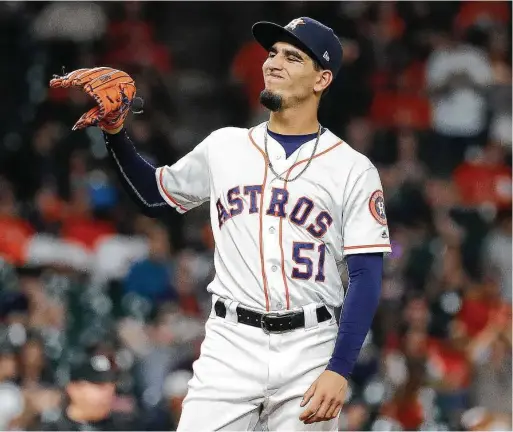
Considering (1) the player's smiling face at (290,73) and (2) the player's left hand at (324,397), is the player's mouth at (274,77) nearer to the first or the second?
(1) the player's smiling face at (290,73)

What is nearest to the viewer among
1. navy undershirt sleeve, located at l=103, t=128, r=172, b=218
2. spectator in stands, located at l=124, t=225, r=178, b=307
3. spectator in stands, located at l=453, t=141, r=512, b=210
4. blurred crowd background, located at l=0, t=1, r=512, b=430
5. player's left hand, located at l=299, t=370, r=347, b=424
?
player's left hand, located at l=299, t=370, r=347, b=424

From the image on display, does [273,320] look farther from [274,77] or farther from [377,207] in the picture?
[274,77]

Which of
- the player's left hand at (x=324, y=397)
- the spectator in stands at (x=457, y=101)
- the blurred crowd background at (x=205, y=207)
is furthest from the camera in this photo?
the spectator in stands at (x=457, y=101)

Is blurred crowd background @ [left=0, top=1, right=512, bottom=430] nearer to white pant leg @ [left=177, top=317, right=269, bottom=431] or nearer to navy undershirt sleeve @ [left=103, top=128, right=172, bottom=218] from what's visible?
navy undershirt sleeve @ [left=103, top=128, right=172, bottom=218]

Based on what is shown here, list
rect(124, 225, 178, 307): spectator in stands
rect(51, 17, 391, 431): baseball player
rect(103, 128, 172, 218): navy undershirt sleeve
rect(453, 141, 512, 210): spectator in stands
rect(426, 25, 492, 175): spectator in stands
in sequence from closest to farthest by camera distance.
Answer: rect(51, 17, 391, 431): baseball player, rect(103, 128, 172, 218): navy undershirt sleeve, rect(124, 225, 178, 307): spectator in stands, rect(453, 141, 512, 210): spectator in stands, rect(426, 25, 492, 175): spectator in stands

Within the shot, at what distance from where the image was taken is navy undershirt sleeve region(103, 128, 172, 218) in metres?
4.04

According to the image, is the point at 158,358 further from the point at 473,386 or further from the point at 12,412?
the point at 473,386

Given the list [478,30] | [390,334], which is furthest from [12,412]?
[478,30]

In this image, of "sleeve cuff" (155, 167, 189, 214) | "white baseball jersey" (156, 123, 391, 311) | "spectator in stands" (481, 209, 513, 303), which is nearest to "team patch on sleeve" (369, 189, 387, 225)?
"white baseball jersey" (156, 123, 391, 311)

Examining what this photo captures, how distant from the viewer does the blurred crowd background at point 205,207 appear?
7184mm

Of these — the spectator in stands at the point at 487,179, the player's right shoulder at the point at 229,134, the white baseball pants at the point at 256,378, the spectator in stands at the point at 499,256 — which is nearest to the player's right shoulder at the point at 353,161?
the player's right shoulder at the point at 229,134

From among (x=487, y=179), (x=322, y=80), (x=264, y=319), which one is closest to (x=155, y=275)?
(x=487, y=179)

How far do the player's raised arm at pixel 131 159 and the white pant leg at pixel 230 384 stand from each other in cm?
55

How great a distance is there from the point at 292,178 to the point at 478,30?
6.93 meters
